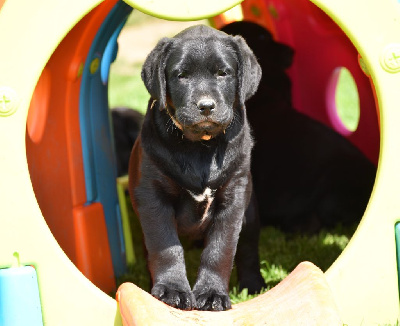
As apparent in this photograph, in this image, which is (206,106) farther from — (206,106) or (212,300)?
(212,300)

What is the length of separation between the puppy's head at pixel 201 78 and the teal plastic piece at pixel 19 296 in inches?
37.1

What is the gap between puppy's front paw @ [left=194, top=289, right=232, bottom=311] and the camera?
3.50 meters

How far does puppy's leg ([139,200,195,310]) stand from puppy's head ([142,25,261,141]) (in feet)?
1.28

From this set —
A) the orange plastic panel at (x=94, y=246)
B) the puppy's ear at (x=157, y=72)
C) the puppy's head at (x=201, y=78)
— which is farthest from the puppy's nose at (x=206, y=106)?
the orange plastic panel at (x=94, y=246)

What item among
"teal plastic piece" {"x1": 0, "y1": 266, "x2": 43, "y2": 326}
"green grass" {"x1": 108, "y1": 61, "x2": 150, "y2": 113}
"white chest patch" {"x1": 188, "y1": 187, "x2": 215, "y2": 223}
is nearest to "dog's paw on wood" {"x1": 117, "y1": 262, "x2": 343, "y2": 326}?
"teal plastic piece" {"x1": 0, "y1": 266, "x2": 43, "y2": 326}

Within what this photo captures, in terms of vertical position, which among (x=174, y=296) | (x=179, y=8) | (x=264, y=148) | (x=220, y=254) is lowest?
(x=174, y=296)

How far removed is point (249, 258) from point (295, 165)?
5.15 ft

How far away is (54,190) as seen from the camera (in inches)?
171

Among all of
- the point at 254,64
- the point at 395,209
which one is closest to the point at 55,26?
the point at 254,64

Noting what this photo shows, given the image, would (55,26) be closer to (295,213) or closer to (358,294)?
(358,294)

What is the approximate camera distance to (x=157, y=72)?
3.68 m

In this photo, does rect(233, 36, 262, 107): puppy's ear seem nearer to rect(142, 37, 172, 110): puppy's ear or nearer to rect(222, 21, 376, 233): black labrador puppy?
rect(142, 37, 172, 110): puppy's ear

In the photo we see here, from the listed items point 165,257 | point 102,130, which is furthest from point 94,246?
point 165,257

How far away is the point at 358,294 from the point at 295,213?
76.5 inches
